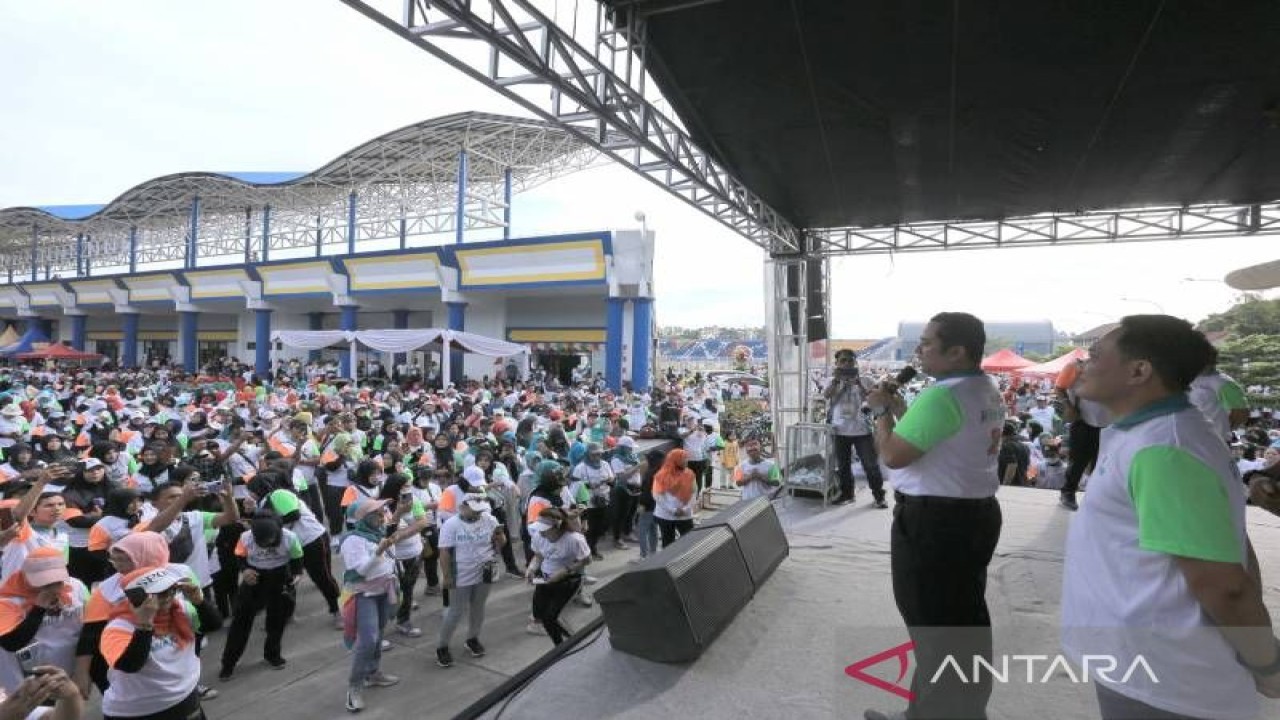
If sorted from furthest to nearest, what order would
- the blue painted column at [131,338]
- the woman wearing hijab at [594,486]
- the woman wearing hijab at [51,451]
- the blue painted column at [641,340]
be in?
the blue painted column at [131,338] → the blue painted column at [641,340] → the woman wearing hijab at [594,486] → the woman wearing hijab at [51,451]

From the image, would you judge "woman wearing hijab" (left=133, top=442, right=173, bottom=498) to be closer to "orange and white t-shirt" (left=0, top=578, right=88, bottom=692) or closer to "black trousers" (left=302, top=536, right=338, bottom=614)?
"black trousers" (left=302, top=536, right=338, bottom=614)

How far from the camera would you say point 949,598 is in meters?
2.02

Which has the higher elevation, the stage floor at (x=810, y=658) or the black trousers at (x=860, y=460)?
the black trousers at (x=860, y=460)

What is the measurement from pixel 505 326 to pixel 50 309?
40.0 m

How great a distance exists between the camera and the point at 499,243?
23062 mm

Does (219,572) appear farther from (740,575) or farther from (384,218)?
(384,218)

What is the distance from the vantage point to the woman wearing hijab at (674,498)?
6258mm

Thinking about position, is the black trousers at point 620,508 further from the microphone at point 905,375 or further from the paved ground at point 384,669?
the microphone at point 905,375

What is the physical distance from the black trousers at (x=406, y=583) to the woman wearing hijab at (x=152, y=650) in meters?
2.55

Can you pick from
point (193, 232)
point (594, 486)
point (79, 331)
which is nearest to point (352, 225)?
point (193, 232)

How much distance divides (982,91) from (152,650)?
673cm

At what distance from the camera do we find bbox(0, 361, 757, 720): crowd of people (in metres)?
3.12

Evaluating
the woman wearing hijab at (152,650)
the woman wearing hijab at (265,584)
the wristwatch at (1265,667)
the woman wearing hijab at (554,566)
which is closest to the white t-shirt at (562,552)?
the woman wearing hijab at (554,566)

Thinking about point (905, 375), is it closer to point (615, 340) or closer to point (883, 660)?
point (883, 660)
